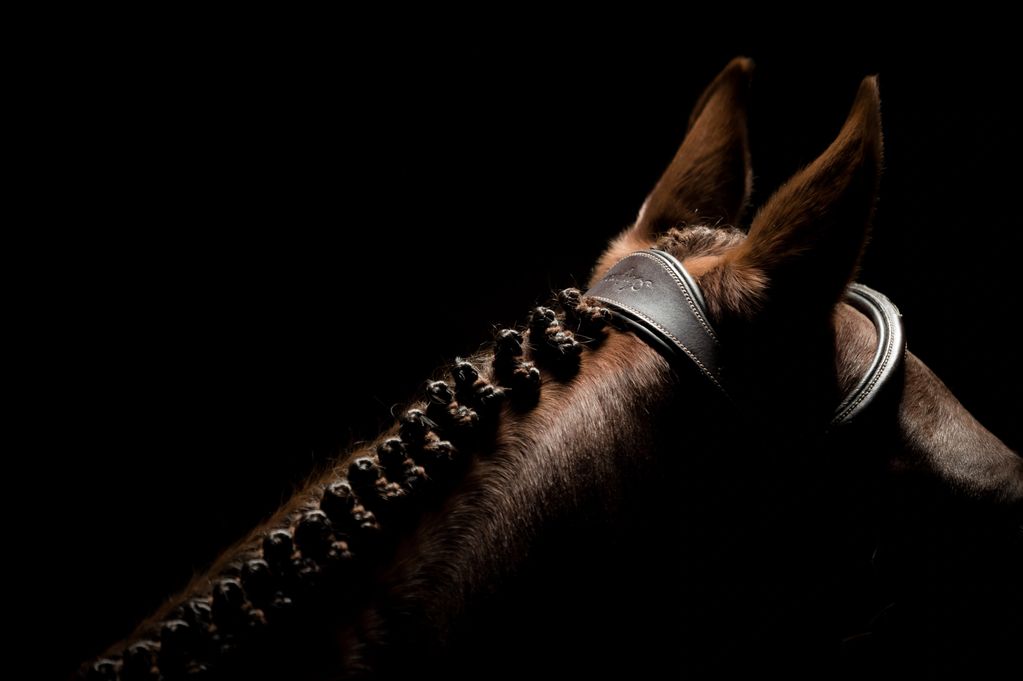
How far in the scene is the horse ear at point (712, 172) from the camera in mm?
850

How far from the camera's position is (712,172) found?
2.81 feet

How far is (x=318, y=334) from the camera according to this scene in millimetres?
1216

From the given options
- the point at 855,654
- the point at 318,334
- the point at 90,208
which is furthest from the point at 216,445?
the point at 855,654

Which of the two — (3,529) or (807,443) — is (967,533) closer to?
(807,443)

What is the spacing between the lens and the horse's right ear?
2.78 ft

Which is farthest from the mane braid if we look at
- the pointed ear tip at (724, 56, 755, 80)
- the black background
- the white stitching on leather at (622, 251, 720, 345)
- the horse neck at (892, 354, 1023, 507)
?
the pointed ear tip at (724, 56, 755, 80)

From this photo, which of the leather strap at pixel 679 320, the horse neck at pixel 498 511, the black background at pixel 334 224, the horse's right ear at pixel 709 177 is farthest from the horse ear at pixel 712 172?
the black background at pixel 334 224

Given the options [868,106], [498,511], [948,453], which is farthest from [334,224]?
[948,453]

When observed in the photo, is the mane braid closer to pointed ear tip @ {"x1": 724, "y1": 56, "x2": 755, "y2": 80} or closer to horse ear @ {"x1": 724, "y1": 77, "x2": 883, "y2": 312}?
horse ear @ {"x1": 724, "y1": 77, "x2": 883, "y2": 312}

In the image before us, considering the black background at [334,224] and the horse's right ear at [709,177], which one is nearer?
the horse's right ear at [709,177]

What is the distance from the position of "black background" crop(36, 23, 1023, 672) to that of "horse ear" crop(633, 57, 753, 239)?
0.56m

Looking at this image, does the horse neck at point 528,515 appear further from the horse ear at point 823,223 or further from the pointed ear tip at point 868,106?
the pointed ear tip at point 868,106

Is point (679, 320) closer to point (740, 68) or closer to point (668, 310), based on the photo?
point (668, 310)

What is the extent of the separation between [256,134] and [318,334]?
0.39 metres
